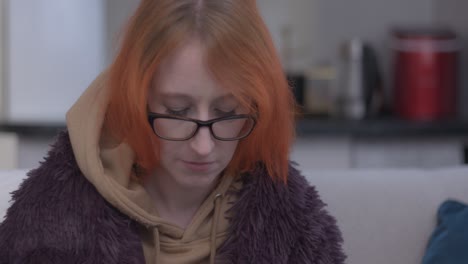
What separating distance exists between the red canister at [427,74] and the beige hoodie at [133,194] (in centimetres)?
179

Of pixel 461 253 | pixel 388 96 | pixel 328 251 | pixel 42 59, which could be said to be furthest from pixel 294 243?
pixel 388 96

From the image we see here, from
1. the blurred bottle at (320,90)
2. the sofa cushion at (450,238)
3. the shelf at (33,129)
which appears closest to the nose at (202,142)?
the sofa cushion at (450,238)

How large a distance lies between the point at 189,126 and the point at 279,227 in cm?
27

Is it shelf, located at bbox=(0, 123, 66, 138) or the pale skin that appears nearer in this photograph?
the pale skin

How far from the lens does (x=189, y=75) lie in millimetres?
1171

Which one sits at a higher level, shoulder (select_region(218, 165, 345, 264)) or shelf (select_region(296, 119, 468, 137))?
shelf (select_region(296, 119, 468, 137))

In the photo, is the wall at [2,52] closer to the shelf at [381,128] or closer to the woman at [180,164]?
the shelf at [381,128]

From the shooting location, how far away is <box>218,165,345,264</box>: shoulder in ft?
4.33

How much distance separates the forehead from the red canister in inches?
77.3

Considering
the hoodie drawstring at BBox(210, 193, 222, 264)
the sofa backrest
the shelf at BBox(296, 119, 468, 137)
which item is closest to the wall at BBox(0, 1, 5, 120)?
the shelf at BBox(296, 119, 468, 137)

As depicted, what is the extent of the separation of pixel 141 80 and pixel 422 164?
191 centimetres

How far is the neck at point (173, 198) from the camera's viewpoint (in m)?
1.36

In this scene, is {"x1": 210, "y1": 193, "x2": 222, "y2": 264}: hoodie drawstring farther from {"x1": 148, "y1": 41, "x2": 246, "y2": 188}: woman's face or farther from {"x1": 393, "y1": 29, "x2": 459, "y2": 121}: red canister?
{"x1": 393, "y1": 29, "x2": 459, "y2": 121}: red canister

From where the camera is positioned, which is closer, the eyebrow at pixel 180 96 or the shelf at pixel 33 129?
the eyebrow at pixel 180 96
